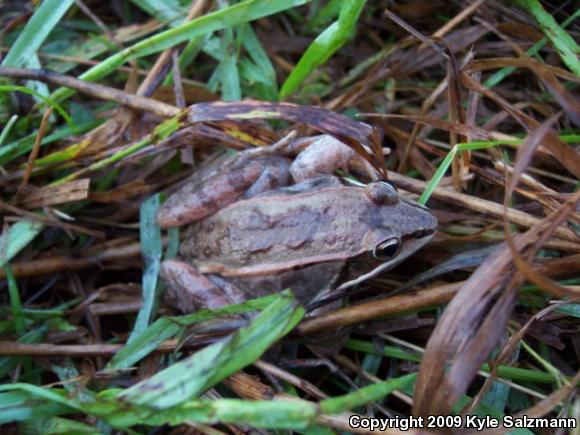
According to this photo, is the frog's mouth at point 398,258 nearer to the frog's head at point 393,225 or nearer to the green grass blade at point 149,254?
the frog's head at point 393,225

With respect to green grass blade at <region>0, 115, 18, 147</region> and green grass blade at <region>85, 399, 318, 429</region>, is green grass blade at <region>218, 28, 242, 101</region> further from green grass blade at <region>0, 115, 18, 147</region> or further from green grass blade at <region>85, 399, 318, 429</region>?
green grass blade at <region>85, 399, 318, 429</region>

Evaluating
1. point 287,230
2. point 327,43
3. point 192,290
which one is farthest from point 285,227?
point 327,43

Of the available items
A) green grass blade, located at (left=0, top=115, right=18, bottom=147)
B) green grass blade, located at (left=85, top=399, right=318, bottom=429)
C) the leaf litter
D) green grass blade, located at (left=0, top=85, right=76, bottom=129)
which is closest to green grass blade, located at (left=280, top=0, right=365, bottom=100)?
the leaf litter

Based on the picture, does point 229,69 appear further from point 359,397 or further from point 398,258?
point 359,397

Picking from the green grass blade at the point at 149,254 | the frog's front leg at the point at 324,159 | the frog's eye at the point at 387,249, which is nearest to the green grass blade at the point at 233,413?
the green grass blade at the point at 149,254

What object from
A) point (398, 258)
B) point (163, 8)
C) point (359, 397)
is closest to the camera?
point (359, 397)

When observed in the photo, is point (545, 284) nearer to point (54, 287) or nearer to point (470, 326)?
point (470, 326)

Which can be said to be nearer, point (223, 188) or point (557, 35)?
point (557, 35)
